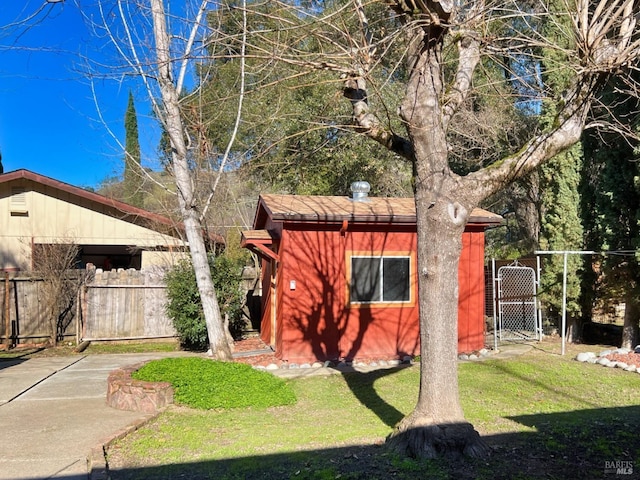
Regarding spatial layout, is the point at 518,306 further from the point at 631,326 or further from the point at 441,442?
the point at 441,442

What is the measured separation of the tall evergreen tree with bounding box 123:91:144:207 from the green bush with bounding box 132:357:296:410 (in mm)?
4379

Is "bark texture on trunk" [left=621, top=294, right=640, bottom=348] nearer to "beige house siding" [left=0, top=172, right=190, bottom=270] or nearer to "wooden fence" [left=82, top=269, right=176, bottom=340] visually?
"wooden fence" [left=82, top=269, right=176, bottom=340]

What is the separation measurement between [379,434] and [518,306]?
410 inches

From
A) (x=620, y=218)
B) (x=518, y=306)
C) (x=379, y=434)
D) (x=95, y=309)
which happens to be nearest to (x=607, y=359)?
(x=620, y=218)

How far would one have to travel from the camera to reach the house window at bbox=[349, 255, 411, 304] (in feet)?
34.3

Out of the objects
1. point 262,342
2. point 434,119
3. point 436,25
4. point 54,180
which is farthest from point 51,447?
point 54,180

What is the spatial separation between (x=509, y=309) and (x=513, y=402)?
7.99 metres

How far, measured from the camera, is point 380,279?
34.8 ft

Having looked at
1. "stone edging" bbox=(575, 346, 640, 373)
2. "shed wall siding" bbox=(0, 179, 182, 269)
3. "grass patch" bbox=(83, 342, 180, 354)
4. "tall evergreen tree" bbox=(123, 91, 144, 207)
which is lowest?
"grass patch" bbox=(83, 342, 180, 354)

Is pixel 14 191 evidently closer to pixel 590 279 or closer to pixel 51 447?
pixel 51 447

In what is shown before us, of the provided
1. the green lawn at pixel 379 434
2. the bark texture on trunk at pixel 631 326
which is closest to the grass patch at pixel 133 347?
the green lawn at pixel 379 434

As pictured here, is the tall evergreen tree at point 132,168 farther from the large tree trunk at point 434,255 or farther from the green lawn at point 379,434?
the large tree trunk at point 434,255

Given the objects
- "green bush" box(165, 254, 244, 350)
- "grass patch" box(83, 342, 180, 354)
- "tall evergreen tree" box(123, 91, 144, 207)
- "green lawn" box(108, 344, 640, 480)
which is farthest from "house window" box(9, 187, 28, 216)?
"green lawn" box(108, 344, 640, 480)

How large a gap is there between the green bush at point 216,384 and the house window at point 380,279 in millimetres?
3433
